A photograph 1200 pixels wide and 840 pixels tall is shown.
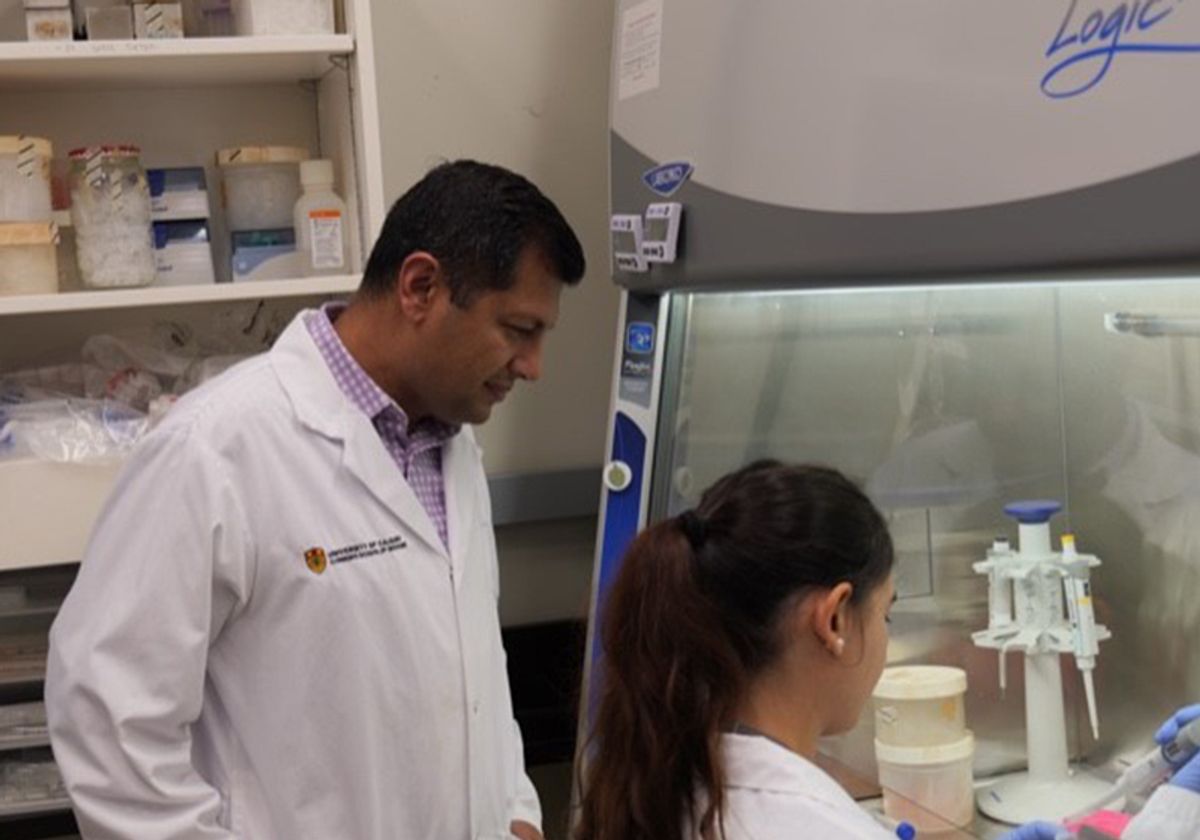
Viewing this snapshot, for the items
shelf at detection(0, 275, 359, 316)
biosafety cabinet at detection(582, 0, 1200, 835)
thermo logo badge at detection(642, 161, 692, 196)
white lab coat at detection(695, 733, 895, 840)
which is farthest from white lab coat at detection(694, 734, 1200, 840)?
shelf at detection(0, 275, 359, 316)

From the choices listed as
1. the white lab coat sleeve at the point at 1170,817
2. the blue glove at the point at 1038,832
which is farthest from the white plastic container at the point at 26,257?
the white lab coat sleeve at the point at 1170,817

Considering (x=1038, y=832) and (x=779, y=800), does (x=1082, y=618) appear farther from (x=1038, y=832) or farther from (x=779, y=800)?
(x=779, y=800)

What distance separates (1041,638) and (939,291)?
41 cm

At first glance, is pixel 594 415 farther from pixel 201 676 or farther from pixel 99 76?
pixel 201 676

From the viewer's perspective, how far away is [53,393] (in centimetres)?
228

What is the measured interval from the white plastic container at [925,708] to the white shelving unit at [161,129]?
934mm

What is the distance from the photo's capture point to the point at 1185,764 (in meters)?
1.39

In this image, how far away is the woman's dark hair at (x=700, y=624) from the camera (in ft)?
4.12

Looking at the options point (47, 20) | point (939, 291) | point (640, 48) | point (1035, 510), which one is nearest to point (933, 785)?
point (1035, 510)

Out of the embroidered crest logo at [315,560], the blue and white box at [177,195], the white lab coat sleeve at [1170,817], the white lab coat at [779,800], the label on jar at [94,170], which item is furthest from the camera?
the blue and white box at [177,195]

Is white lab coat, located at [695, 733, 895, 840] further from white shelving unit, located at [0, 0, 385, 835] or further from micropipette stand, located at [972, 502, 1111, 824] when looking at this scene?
white shelving unit, located at [0, 0, 385, 835]

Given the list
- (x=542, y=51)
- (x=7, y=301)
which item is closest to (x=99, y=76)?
(x=7, y=301)

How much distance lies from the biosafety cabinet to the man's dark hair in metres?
0.25

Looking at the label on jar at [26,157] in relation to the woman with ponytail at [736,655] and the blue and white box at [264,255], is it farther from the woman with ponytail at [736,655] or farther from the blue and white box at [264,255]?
the woman with ponytail at [736,655]
